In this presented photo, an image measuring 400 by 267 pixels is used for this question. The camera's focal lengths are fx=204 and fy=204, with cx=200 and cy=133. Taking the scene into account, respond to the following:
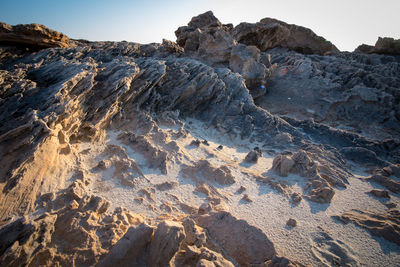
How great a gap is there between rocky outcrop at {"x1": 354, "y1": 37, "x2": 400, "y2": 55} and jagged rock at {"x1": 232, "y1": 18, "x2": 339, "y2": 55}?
5.28 meters

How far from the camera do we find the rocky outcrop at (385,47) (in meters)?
33.6

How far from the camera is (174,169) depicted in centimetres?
1009

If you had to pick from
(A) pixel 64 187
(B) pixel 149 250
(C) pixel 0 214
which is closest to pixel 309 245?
(B) pixel 149 250

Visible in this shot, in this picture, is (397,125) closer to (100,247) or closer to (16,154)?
(100,247)

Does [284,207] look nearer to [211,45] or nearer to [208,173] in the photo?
[208,173]

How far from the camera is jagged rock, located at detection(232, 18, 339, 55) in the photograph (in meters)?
29.1

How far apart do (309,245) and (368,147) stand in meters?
11.3

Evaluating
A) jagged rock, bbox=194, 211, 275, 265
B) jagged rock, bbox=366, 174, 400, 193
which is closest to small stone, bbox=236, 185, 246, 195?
jagged rock, bbox=194, 211, 275, 265

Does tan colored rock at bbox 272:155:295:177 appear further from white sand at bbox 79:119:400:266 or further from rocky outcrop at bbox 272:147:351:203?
white sand at bbox 79:119:400:266

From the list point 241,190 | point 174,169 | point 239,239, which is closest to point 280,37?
point 241,190

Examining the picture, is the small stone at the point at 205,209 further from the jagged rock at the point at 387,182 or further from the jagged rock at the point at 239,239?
the jagged rock at the point at 387,182

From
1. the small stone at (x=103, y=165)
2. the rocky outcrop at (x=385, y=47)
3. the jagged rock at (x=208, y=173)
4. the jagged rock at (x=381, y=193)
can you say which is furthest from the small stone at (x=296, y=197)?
the rocky outcrop at (x=385, y=47)

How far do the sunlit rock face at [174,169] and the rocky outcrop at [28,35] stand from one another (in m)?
0.10

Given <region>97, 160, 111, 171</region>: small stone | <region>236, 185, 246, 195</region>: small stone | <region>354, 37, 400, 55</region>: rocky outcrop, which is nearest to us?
<region>97, 160, 111, 171</region>: small stone
